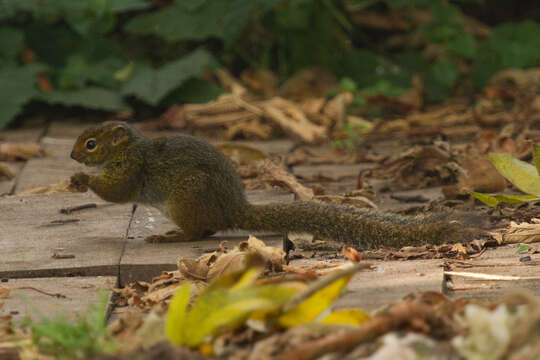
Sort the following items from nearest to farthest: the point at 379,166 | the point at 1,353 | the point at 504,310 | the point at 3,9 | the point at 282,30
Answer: the point at 504,310 → the point at 1,353 → the point at 379,166 → the point at 3,9 → the point at 282,30

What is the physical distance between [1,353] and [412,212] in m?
2.43

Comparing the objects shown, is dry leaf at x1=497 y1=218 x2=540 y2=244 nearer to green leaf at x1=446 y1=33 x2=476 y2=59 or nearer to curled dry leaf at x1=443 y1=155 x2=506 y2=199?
curled dry leaf at x1=443 y1=155 x2=506 y2=199

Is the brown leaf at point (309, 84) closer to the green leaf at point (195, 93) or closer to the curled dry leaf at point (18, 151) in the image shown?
the green leaf at point (195, 93)

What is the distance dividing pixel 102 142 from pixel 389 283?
185 cm

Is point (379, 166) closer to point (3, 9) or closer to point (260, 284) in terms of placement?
point (260, 284)

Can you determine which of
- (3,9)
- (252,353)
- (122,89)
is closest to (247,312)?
(252,353)

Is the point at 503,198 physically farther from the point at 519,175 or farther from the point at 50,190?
the point at 50,190

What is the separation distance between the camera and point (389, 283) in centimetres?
296

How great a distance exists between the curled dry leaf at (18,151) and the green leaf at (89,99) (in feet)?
3.71

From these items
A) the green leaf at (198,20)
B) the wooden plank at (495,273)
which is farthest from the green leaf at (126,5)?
the wooden plank at (495,273)

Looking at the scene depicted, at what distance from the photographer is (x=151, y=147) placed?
4164 mm

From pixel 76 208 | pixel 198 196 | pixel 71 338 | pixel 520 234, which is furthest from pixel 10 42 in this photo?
pixel 71 338

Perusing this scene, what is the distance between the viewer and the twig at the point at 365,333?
2098mm

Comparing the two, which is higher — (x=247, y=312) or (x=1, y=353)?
(x=247, y=312)
